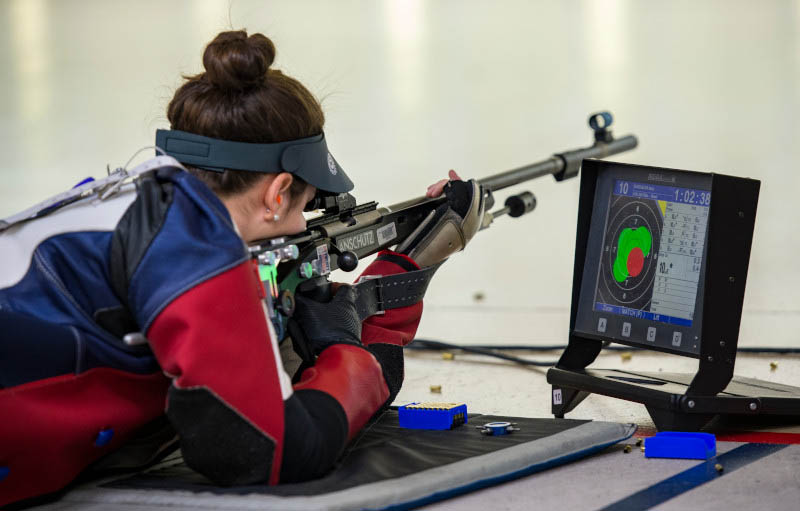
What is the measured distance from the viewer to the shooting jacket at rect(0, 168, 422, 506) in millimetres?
1517

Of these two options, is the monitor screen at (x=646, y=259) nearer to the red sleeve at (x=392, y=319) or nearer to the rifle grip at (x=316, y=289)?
the red sleeve at (x=392, y=319)

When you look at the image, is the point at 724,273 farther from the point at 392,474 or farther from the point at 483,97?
the point at 483,97

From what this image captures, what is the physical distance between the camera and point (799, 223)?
5.19 m

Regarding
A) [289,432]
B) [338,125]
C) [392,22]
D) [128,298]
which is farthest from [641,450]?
[392,22]

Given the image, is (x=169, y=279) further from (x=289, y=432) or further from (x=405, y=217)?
(x=405, y=217)

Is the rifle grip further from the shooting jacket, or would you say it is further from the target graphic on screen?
the target graphic on screen

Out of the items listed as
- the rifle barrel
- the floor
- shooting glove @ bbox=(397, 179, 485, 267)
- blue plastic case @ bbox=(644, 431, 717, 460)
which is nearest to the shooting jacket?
blue plastic case @ bbox=(644, 431, 717, 460)

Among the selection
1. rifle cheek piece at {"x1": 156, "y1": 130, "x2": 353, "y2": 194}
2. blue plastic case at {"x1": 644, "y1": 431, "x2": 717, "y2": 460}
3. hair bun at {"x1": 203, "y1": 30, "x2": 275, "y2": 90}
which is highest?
hair bun at {"x1": 203, "y1": 30, "x2": 275, "y2": 90}

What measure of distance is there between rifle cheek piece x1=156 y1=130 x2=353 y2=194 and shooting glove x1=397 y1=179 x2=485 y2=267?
594 mm

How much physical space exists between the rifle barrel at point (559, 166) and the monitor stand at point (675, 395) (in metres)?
0.59

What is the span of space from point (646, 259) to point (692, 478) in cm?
56

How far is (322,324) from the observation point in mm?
1942

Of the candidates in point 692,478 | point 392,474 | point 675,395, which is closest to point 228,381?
point 392,474

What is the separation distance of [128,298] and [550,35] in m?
5.17
